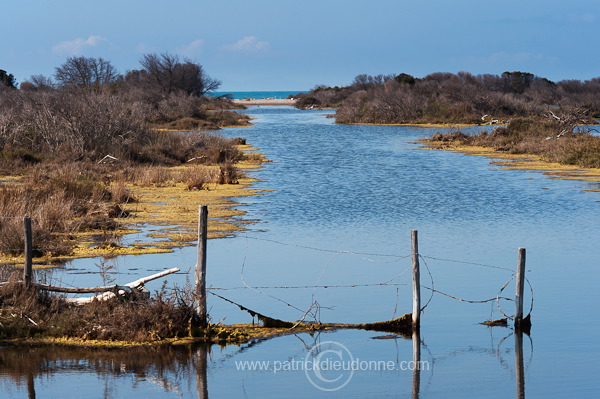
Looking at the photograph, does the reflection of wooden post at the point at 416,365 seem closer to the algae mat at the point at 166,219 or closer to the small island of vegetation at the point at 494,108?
the algae mat at the point at 166,219

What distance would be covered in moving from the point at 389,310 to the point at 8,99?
4336 cm

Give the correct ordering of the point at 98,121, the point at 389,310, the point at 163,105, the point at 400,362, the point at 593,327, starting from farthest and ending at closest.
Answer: the point at 163,105 < the point at 98,121 < the point at 389,310 < the point at 593,327 < the point at 400,362

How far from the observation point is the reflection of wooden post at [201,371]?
428 inches

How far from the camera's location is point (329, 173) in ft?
133

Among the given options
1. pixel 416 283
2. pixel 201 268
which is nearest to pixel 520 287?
pixel 416 283

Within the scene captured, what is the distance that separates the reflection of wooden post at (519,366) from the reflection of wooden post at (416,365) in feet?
4.18

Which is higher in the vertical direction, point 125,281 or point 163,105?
point 163,105

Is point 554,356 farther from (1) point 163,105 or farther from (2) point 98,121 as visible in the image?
(1) point 163,105

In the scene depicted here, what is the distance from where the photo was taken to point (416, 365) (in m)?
11.9

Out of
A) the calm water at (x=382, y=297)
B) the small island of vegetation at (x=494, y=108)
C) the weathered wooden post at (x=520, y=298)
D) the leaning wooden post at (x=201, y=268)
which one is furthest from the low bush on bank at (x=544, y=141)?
the leaning wooden post at (x=201, y=268)

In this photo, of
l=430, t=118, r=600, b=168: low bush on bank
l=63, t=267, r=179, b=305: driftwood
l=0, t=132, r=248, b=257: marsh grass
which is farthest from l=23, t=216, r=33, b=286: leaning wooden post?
l=430, t=118, r=600, b=168: low bush on bank

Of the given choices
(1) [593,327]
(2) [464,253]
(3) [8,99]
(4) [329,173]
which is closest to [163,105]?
(3) [8,99]

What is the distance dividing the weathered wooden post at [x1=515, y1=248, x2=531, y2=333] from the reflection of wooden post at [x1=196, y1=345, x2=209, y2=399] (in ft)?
15.5

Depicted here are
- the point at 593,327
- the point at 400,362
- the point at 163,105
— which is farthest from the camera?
the point at 163,105
